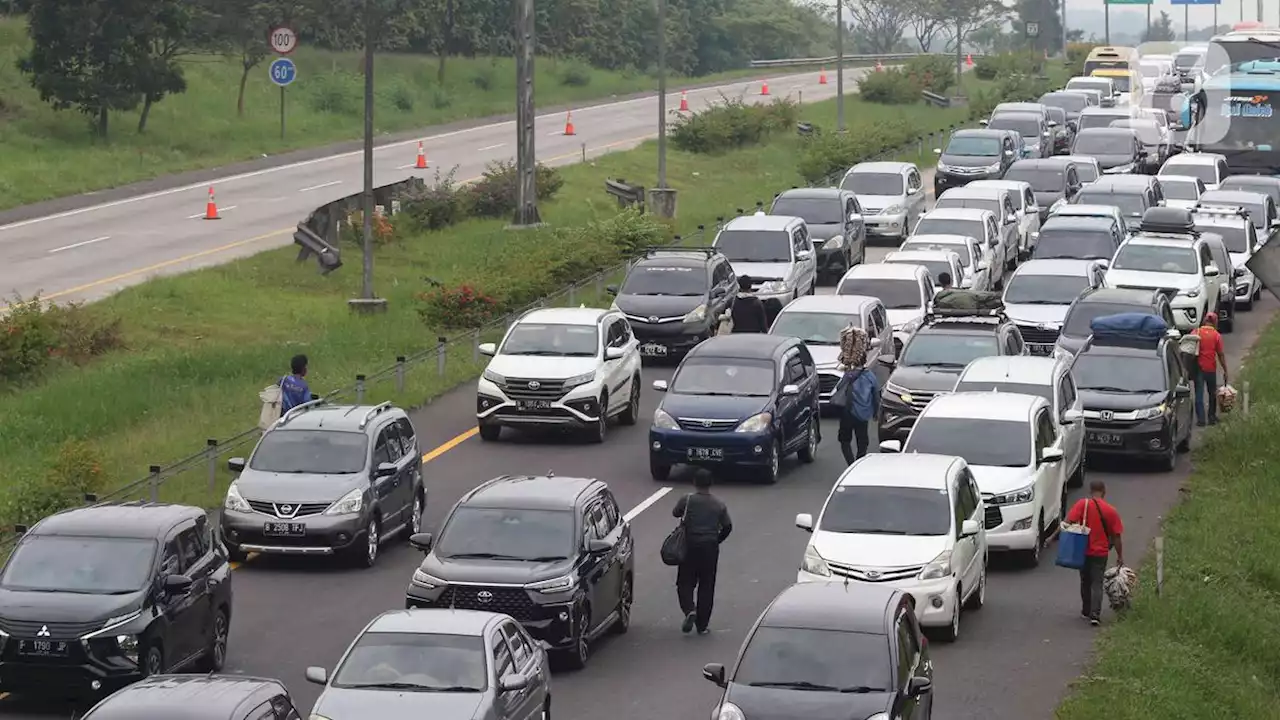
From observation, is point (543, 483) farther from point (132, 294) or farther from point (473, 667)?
point (132, 294)

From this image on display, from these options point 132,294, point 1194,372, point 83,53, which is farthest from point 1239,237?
point 83,53

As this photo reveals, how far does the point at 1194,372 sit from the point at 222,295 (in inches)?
740

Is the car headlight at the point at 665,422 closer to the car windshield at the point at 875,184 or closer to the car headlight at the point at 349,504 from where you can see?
the car headlight at the point at 349,504

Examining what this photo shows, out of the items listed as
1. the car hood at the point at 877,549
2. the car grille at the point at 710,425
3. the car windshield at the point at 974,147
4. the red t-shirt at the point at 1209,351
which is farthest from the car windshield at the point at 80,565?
the car windshield at the point at 974,147

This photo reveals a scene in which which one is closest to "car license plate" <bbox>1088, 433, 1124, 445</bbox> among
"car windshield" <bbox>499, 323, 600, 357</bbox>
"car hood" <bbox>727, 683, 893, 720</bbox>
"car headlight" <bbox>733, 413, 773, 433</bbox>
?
"car headlight" <bbox>733, 413, 773, 433</bbox>

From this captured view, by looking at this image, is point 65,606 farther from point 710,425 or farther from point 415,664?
point 710,425

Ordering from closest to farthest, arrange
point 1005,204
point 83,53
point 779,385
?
point 779,385, point 1005,204, point 83,53

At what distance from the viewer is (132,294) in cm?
4100

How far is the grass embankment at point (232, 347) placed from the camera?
96.8 ft

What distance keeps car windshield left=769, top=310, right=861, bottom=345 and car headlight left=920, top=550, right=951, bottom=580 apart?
517 inches

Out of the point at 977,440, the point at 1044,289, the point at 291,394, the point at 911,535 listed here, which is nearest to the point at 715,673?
the point at 911,535

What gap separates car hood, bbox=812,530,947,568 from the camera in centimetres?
2064

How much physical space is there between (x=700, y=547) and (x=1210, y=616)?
18.0 ft

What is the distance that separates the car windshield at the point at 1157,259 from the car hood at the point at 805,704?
87.4 ft
